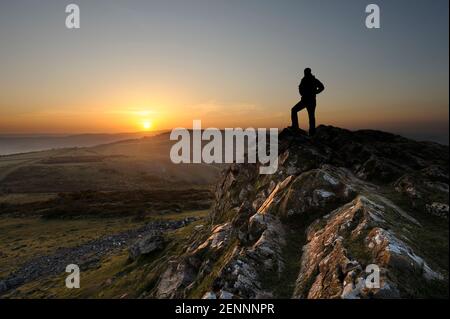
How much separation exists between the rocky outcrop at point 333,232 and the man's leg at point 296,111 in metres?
1.28

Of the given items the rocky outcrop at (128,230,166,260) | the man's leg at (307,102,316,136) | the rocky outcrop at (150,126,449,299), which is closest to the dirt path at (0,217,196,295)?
the rocky outcrop at (128,230,166,260)

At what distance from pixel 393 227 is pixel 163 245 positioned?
27.1 metres

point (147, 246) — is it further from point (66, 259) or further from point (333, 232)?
point (333, 232)

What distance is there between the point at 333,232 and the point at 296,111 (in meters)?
13.3

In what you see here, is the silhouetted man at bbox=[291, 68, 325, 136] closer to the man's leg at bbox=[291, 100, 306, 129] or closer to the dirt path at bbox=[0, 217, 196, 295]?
the man's leg at bbox=[291, 100, 306, 129]

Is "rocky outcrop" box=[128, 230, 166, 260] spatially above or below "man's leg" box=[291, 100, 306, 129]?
below

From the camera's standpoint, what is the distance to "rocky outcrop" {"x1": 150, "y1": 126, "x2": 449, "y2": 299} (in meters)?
11.6

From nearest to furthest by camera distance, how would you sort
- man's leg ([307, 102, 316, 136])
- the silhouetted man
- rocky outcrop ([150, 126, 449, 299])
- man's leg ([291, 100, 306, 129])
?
rocky outcrop ([150, 126, 449, 299])
the silhouetted man
man's leg ([307, 102, 316, 136])
man's leg ([291, 100, 306, 129])

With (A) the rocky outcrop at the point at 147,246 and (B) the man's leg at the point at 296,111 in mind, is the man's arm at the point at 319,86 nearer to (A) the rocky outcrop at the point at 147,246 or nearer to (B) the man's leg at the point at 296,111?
(B) the man's leg at the point at 296,111

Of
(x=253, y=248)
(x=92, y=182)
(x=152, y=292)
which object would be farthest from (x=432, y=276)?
(x=92, y=182)

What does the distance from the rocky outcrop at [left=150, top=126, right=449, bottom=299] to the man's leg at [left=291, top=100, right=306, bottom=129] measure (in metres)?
1.28

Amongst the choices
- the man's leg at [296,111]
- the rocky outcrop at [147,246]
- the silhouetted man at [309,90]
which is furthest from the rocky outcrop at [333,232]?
the rocky outcrop at [147,246]

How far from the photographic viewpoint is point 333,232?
14.7 meters

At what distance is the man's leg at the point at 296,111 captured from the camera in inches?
986
